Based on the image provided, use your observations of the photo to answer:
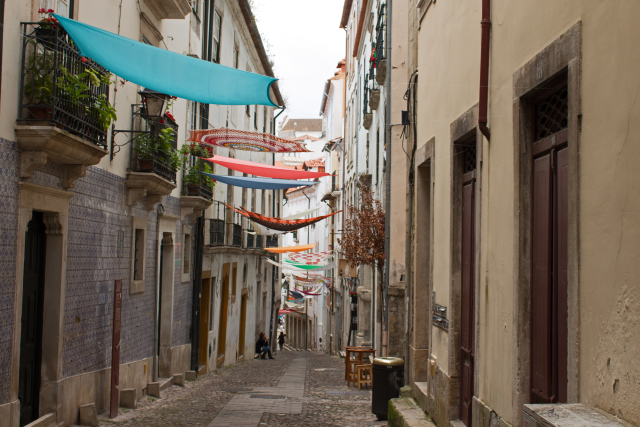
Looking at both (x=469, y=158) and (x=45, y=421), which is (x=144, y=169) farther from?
(x=469, y=158)

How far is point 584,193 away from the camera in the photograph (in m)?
3.50

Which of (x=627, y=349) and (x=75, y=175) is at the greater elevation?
(x=75, y=175)

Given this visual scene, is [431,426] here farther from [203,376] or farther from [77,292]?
[203,376]

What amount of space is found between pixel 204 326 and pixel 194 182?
4.52 m

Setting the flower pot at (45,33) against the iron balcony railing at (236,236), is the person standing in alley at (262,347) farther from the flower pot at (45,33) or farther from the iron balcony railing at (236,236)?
the flower pot at (45,33)

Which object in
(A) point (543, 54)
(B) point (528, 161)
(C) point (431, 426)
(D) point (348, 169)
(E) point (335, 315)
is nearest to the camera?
(A) point (543, 54)

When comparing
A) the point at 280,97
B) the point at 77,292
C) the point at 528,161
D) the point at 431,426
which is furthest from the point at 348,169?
the point at 528,161

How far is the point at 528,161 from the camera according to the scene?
4.62 meters

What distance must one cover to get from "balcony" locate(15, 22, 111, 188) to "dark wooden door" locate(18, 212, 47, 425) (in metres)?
1.13

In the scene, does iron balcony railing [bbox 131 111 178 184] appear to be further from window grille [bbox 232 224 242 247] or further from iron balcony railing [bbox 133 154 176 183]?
window grille [bbox 232 224 242 247]

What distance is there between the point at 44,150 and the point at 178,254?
7.39 metres

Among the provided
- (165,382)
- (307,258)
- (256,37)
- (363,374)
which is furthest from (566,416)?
(307,258)

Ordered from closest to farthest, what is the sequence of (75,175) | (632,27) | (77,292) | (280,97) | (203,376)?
(632,27) → (75,175) → (77,292) → (203,376) → (280,97)

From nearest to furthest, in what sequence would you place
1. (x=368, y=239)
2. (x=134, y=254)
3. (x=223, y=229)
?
(x=134, y=254) < (x=368, y=239) < (x=223, y=229)
